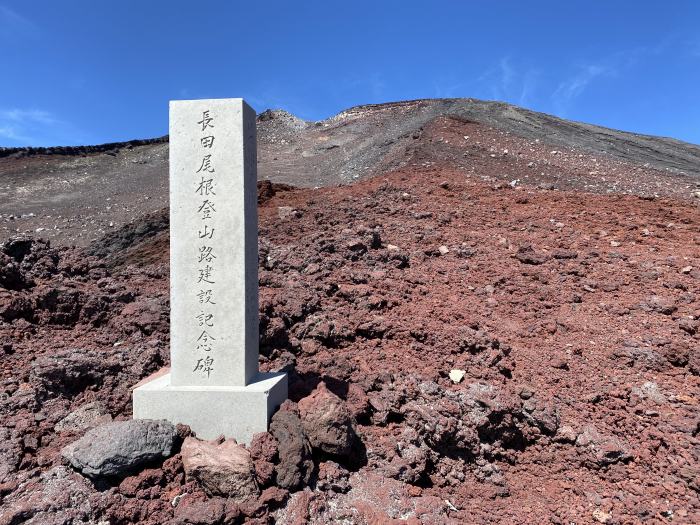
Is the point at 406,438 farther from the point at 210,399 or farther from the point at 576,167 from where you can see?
the point at 576,167

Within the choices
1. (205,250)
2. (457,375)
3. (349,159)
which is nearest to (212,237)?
(205,250)

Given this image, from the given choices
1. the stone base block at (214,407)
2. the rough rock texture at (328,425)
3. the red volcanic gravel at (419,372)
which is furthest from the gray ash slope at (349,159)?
the stone base block at (214,407)

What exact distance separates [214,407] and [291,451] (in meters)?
0.73

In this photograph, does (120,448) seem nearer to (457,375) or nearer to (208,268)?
(208,268)

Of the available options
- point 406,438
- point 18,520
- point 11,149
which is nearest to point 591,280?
point 406,438

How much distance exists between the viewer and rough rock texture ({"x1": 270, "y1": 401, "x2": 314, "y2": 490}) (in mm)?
3361

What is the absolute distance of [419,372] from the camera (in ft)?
15.5

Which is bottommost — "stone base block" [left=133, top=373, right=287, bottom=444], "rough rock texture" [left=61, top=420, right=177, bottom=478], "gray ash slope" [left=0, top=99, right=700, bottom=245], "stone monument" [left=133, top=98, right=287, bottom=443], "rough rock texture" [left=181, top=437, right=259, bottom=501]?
"rough rock texture" [left=181, top=437, right=259, bottom=501]

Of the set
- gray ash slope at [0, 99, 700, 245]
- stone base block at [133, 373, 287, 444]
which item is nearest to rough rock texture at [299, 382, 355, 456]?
stone base block at [133, 373, 287, 444]

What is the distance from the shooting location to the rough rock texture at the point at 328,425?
3.62m

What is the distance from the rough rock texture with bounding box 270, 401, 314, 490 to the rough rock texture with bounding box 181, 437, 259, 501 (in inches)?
8.0

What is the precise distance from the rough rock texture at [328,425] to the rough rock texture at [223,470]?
0.50 metres

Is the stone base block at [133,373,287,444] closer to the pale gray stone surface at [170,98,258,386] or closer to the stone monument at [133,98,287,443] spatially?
the stone monument at [133,98,287,443]

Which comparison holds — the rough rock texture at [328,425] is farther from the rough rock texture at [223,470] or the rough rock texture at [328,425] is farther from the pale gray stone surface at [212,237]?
the pale gray stone surface at [212,237]
